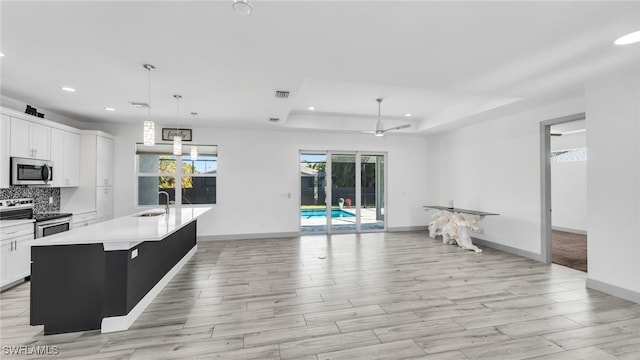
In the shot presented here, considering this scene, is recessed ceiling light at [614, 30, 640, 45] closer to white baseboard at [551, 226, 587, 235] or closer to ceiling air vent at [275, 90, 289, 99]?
ceiling air vent at [275, 90, 289, 99]

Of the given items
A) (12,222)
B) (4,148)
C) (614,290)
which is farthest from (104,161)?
(614,290)

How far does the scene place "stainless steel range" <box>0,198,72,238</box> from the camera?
377 cm

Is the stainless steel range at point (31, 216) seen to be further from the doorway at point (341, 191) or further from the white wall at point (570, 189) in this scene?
the white wall at point (570, 189)

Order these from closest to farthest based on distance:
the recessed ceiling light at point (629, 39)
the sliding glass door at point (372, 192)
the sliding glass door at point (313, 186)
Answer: the recessed ceiling light at point (629, 39), the sliding glass door at point (313, 186), the sliding glass door at point (372, 192)

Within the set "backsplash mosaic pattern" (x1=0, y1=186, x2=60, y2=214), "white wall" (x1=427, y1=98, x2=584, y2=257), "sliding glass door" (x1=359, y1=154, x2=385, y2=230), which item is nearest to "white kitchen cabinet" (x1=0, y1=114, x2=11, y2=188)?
"backsplash mosaic pattern" (x1=0, y1=186, x2=60, y2=214)

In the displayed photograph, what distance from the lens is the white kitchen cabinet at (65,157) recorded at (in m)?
4.59

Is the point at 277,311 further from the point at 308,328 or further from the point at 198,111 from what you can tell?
the point at 198,111

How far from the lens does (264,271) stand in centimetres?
A: 421

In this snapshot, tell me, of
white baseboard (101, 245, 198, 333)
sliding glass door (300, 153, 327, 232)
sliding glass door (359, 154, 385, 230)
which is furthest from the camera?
sliding glass door (359, 154, 385, 230)

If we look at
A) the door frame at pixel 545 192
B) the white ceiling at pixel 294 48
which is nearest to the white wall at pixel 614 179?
the white ceiling at pixel 294 48

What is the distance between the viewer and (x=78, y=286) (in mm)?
2514

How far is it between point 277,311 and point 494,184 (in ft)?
16.5

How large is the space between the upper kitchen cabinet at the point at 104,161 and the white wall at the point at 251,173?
0.17 m

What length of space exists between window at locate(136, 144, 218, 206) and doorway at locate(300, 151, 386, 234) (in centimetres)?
220
